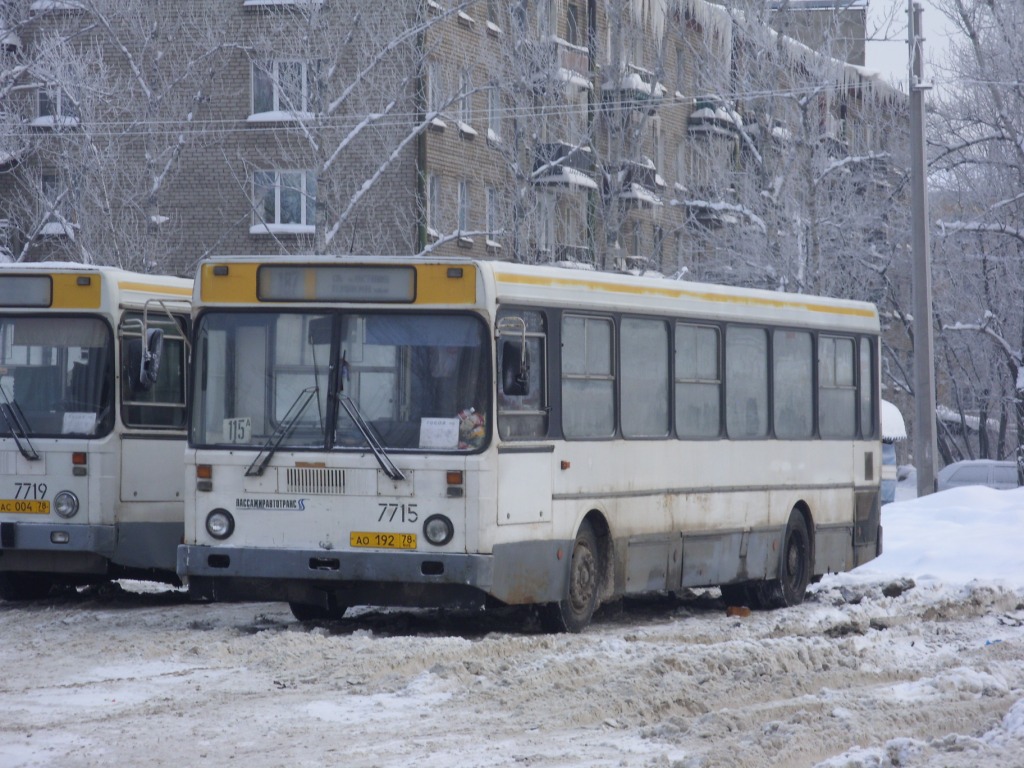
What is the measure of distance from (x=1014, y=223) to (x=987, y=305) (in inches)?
263

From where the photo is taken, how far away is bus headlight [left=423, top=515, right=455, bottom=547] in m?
12.3

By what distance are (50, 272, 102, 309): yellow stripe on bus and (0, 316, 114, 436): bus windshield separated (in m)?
0.11

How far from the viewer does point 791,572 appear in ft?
55.6

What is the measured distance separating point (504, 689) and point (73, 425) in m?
6.04

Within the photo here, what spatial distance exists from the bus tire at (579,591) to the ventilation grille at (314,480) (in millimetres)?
1697

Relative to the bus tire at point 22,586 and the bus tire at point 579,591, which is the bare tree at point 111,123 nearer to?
the bus tire at point 22,586

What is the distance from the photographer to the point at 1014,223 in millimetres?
39688

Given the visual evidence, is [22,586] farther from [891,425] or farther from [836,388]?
[891,425]

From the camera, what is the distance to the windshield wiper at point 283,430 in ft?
41.6

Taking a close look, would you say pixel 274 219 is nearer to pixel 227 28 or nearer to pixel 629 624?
pixel 227 28

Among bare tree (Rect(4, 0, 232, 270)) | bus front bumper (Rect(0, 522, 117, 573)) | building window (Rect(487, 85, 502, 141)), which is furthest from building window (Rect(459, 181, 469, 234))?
bus front bumper (Rect(0, 522, 117, 573))

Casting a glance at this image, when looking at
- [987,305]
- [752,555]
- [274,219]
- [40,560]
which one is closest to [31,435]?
[40,560]

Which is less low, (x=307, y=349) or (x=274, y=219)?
(x=274, y=219)

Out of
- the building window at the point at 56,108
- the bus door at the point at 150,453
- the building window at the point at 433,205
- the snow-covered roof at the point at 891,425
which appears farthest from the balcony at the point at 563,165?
the bus door at the point at 150,453
